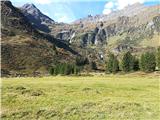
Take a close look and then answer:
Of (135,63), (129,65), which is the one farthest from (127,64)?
(135,63)

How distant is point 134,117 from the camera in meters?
26.5

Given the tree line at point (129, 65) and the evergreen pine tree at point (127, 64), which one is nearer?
the tree line at point (129, 65)

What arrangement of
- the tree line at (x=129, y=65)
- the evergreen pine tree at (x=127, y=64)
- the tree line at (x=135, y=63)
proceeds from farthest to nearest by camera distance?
the evergreen pine tree at (x=127, y=64) → the tree line at (x=129, y=65) → the tree line at (x=135, y=63)

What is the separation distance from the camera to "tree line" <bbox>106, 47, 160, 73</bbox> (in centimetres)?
16325

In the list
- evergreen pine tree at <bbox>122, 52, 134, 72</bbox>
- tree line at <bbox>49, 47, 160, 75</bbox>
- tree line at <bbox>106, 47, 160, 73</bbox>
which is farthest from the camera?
evergreen pine tree at <bbox>122, 52, 134, 72</bbox>

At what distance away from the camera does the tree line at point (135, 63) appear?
6427 inches

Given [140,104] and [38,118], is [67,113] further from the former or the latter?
[140,104]

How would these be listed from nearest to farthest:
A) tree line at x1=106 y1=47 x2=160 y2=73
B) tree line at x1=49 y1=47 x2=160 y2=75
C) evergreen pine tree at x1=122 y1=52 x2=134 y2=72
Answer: tree line at x1=106 y1=47 x2=160 y2=73 < tree line at x1=49 y1=47 x2=160 y2=75 < evergreen pine tree at x1=122 y1=52 x2=134 y2=72

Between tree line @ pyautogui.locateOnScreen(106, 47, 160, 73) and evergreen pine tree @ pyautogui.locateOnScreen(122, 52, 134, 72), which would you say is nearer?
tree line @ pyautogui.locateOnScreen(106, 47, 160, 73)

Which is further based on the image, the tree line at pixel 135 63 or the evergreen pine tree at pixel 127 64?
the evergreen pine tree at pixel 127 64

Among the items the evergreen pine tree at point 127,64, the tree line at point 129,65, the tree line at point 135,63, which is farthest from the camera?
the evergreen pine tree at point 127,64

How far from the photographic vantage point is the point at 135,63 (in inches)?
7141

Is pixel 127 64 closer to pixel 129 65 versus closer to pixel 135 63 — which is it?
pixel 129 65

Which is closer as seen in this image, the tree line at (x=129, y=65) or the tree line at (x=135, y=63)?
the tree line at (x=135, y=63)
